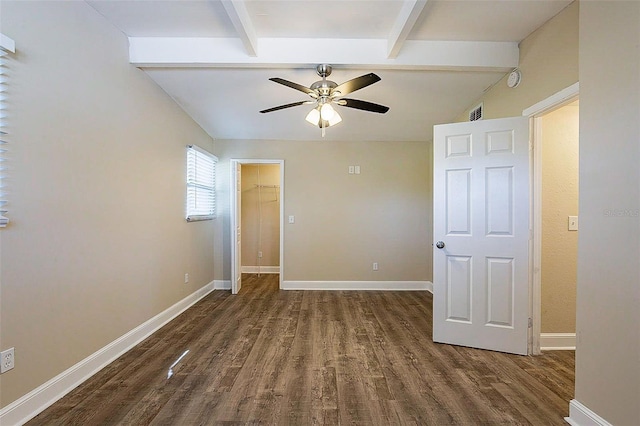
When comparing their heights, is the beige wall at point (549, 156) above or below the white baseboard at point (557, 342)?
above

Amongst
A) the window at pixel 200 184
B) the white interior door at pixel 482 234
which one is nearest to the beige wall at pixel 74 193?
the window at pixel 200 184

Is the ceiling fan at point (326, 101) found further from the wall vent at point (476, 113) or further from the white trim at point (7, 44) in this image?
the white trim at point (7, 44)

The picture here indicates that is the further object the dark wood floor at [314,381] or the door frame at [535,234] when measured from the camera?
the door frame at [535,234]

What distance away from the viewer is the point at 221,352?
2.57 m

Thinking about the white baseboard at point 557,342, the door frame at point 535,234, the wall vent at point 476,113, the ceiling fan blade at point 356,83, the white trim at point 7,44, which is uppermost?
the wall vent at point 476,113

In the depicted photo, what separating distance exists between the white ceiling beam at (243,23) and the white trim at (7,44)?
1.20 meters

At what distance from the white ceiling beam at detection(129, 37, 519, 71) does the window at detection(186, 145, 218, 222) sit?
1313mm

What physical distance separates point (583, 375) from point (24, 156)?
3433 millimetres

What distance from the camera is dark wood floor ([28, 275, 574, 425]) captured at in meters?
1.76

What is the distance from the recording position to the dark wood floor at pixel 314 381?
176 cm

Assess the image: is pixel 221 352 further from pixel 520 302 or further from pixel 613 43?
pixel 613 43

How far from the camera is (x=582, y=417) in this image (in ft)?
5.42

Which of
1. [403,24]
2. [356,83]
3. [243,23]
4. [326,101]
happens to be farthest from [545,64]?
[243,23]

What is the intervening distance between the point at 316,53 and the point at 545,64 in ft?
6.07
